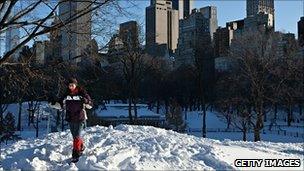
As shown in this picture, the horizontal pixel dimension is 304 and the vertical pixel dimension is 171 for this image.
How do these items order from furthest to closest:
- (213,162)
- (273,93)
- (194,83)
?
(194,83) → (273,93) → (213,162)

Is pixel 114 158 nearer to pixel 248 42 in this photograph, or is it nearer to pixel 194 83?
pixel 248 42

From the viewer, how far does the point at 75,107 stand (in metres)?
10.2

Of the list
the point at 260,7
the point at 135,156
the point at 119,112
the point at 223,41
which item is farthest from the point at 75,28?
the point at 260,7

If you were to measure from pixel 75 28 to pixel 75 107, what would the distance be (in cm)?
231

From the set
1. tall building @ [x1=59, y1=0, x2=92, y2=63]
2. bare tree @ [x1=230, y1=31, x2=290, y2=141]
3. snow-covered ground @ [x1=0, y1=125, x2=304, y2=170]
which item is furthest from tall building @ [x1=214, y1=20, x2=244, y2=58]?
snow-covered ground @ [x1=0, y1=125, x2=304, y2=170]

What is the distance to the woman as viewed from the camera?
1016 centimetres

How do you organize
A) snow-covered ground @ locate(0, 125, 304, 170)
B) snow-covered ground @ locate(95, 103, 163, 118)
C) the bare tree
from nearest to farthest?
1. snow-covered ground @ locate(0, 125, 304, 170)
2. the bare tree
3. snow-covered ground @ locate(95, 103, 163, 118)

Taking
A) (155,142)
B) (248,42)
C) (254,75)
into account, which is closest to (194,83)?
(248,42)

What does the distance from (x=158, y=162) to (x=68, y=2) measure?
425 cm

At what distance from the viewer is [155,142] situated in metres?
12.1

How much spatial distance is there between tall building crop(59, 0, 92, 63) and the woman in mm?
1436

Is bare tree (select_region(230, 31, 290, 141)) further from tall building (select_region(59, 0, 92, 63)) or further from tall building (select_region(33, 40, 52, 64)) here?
tall building (select_region(59, 0, 92, 63))

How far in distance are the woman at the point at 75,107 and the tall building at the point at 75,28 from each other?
56.5 inches

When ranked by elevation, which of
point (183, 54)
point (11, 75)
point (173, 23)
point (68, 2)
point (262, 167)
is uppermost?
point (173, 23)
